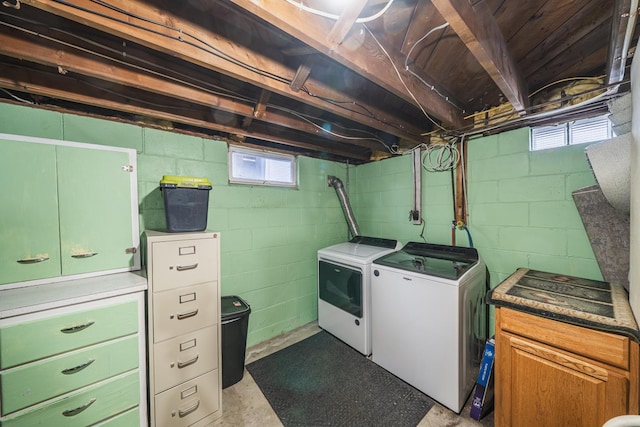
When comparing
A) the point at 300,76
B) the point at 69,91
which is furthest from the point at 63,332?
the point at 300,76

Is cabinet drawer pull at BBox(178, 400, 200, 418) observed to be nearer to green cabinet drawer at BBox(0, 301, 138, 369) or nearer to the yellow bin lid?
green cabinet drawer at BBox(0, 301, 138, 369)

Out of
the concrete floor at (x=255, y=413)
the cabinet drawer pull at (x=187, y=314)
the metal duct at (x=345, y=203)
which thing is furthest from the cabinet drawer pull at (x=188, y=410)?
the metal duct at (x=345, y=203)

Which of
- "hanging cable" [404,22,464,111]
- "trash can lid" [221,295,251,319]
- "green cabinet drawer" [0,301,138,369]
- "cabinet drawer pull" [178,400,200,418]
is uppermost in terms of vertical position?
"hanging cable" [404,22,464,111]

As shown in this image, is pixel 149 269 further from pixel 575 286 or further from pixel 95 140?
pixel 575 286

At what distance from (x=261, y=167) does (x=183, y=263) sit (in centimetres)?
133

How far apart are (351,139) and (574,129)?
1.69 metres

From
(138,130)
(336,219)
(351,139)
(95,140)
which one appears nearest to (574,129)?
(351,139)

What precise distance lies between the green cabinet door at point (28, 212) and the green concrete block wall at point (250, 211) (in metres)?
0.25

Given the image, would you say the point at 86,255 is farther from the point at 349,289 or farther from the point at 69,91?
the point at 349,289

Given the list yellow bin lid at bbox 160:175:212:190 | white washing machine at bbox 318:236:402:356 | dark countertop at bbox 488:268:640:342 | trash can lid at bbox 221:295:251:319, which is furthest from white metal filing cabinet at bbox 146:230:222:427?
dark countertop at bbox 488:268:640:342

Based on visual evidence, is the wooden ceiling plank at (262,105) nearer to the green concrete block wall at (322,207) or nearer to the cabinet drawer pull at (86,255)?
the green concrete block wall at (322,207)

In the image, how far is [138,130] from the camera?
1823mm

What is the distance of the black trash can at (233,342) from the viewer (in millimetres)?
1826

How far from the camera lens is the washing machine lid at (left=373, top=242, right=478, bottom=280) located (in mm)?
1747
